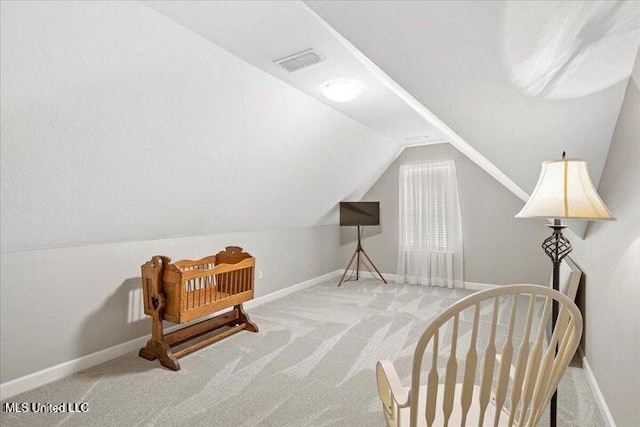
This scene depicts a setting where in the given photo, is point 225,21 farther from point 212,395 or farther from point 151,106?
point 212,395

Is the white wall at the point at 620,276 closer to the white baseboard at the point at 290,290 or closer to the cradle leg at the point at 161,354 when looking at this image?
the cradle leg at the point at 161,354

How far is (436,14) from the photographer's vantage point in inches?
51.8

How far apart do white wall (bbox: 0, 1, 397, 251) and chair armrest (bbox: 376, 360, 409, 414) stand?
2.14 meters

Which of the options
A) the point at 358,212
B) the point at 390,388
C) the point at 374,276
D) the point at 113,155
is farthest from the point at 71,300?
the point at 374,276

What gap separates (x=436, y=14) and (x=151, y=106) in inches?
73.4

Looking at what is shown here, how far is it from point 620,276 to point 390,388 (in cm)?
149

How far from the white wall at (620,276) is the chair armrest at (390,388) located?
3.81ft

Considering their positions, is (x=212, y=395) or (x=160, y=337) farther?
(x=160, y=337)

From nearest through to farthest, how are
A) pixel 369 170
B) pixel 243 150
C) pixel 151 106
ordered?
pixel 151 106 → pixel 243 150 → pixel 369 170

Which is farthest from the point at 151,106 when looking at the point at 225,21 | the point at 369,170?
the point at 369,170

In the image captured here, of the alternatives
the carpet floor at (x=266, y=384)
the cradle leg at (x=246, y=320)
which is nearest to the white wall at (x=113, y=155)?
the carpet floor at (x=266, y=384)

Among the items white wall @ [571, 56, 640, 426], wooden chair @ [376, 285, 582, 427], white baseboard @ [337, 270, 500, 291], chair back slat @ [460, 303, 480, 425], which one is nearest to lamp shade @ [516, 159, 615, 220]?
white wall @ [571, 56, 640, 426]

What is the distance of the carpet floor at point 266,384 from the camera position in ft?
6.89

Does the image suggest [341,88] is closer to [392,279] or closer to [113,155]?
[113,155]
